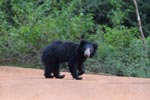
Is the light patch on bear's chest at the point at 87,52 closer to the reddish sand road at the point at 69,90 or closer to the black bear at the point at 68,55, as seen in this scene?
the black bear at the point at 68,55

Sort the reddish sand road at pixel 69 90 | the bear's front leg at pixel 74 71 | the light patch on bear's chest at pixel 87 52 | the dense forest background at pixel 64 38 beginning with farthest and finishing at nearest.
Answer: the dense forest background at pixel 64 38
the light patch on bear's chest at pixel 87 52
the bear's front leg at pixel 74 71
the reddish sand road at pixel 69 90

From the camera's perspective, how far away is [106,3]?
870 inches

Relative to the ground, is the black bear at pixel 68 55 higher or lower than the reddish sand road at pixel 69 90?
higher

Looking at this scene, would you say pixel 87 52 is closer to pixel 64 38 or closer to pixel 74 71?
pixel 74 71

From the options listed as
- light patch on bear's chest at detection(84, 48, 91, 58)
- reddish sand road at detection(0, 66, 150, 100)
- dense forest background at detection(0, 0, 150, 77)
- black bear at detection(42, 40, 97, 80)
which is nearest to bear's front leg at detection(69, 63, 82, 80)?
black bear at detection(42, 40, 97, 80)

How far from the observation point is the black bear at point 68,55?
10719 millimetres

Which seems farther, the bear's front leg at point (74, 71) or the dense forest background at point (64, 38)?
the dense forest background at point (64, 38)

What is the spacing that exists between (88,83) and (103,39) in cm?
756

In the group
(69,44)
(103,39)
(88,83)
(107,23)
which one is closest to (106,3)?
(107,23)

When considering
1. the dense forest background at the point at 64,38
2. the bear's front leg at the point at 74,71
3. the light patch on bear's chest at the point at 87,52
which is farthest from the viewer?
the dense forest background at the point at 64,38

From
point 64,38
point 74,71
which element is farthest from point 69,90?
point 64,38

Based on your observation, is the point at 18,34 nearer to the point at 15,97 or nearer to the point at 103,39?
the point at 103,39

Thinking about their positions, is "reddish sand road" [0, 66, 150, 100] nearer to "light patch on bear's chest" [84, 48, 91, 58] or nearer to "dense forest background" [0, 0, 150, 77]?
"light patch on bear's chest" [84, 48, 91, 58]

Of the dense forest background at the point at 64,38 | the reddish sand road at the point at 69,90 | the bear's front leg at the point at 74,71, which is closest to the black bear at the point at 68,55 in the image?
the bear's front leg at the point at 74,71
